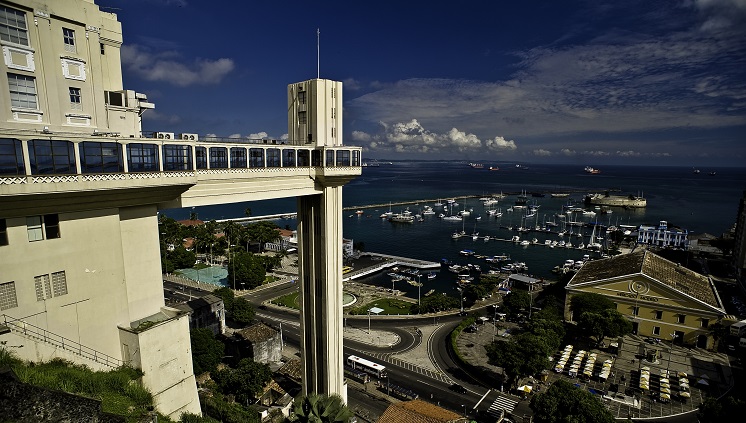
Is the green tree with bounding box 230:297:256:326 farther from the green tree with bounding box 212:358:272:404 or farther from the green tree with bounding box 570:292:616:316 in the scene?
the green tree with bounding box 570:292:616:316

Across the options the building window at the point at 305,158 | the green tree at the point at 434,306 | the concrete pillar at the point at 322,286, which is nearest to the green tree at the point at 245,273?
the green tree at the point at 434,306

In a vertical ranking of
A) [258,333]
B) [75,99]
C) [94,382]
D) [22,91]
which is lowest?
[258,333]

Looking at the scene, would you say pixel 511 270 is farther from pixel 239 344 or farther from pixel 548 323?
pixel 239 344

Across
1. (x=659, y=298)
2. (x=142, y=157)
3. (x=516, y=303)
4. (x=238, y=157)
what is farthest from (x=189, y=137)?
(x=659, y=298)

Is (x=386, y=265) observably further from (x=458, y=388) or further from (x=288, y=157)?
(x=288, y=157)

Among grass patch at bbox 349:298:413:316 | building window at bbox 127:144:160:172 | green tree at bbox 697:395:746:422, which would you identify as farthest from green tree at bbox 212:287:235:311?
green tree at bbox 697:395:746:422

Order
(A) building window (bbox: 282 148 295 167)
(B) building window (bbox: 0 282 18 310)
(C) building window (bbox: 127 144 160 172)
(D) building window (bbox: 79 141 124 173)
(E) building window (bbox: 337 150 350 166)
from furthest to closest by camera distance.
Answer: (E) building window (bbox: 337 150 350 166) → (A) building window (bbox: 282 148 295 167) → (C) building window (bbox: 127 144 160 172) → (D) building window (bbox: 79 141 124 173) → (B) building window (bbox: 0 282 18 310)

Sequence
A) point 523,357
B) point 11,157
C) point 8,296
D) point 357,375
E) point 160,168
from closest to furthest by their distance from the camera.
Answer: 1. point 11,157
2. point 8,296
3. point 160,168
4. point 523,357
5. point 357,375
